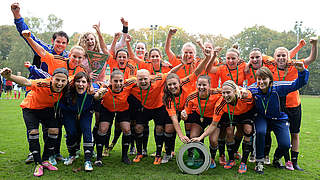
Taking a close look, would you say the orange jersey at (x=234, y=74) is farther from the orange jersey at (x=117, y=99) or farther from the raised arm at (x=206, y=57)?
the orange jersey at (x=117, y=99)

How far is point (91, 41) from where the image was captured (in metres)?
5.42

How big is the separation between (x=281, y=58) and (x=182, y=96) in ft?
6.54

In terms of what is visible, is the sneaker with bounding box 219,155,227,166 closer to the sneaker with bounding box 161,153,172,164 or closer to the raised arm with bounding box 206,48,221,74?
the sneaker with bounding box 161,153,172,164

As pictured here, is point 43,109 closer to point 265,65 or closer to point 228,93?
point 228,93

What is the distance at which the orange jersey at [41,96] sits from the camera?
171 inches

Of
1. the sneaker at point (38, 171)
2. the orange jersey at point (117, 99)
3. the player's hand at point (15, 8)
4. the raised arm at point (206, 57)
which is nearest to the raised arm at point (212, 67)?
the raised arm at point (206, 57)

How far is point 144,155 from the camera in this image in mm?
5652

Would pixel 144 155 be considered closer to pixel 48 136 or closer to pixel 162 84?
pixel 162 84

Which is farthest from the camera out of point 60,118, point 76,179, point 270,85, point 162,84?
point 162,84

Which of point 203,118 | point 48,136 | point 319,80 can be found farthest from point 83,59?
point 319,80

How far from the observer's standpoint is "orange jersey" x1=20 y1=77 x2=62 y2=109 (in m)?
4.33

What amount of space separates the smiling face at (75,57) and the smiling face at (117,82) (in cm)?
75

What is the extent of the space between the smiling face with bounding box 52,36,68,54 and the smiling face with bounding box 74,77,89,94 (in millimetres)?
1095

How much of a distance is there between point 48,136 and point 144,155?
2.01 m
